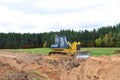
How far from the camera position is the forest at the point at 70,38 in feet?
390

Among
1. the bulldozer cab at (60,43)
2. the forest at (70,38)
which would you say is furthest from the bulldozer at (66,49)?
the forest at (70,38)

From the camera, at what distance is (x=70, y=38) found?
12925 cm

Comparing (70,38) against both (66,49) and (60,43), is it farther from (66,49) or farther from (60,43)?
(66,49)

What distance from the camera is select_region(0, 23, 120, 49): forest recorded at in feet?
390

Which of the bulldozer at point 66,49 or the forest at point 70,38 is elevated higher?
the forest at point 70,38

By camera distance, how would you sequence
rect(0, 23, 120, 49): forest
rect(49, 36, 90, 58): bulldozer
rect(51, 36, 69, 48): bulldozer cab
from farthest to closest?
rect(0, 23, 120, 49): forest
rect(51, 36, 69, 48): bulldozer cab
rect(49, 36, 90, 58): bulldozer

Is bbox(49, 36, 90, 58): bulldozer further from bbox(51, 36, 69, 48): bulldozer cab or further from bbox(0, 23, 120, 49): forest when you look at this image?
bbox(0, 23, 120, 49): forest

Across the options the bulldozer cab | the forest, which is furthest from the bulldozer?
the forest

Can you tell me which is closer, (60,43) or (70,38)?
(60,43)

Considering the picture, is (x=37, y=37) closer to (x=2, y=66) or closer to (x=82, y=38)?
(x=82, y=38)

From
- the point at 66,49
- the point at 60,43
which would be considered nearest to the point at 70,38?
the point at 60,43

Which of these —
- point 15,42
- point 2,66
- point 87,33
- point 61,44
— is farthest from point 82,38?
point 2,66

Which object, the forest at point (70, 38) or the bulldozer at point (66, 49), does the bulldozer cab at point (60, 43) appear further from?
the forest at point (70, 38)

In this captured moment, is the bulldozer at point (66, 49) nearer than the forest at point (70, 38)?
Yes
